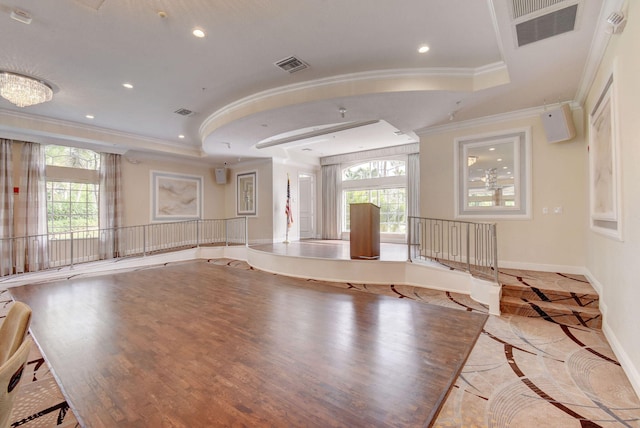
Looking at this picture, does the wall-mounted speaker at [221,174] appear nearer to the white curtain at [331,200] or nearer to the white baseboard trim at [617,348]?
the white curtain at [331,200]

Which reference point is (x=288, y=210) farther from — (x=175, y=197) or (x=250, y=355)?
(x=250, y=355)

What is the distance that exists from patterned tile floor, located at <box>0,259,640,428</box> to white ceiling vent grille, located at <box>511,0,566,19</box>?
130 inches

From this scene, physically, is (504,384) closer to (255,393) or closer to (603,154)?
(255,393)

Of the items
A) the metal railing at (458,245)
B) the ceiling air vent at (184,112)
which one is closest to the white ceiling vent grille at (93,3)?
the ceiling air vent at (184,112)

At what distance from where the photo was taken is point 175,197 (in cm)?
922

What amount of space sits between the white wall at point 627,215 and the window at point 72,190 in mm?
9487

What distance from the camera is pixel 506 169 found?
5238 mm

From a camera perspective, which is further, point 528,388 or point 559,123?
point 559,123

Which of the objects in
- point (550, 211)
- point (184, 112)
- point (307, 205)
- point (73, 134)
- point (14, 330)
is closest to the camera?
point (14, 330)

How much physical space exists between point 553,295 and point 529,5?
3461mm

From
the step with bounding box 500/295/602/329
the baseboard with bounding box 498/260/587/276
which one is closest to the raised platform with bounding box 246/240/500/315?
the step with bounding box 500/295/602/329

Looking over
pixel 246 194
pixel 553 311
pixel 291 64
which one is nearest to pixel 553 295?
pixel 553 311

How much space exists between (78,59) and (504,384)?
6154 millimetres

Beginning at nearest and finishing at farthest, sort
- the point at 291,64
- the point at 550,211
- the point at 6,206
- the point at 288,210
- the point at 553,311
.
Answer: the point at 553,311 < the point at 291,64 < the point at 550,211 < the point at 6,206 < the point at 288,210
